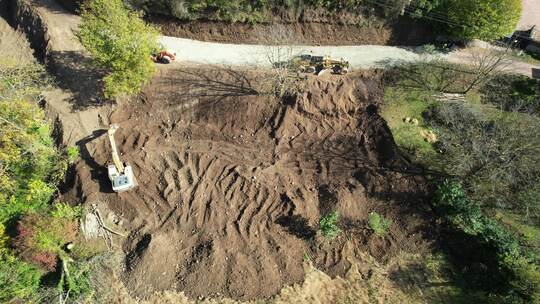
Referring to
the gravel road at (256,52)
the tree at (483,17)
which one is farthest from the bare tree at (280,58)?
the tree at (483,17)

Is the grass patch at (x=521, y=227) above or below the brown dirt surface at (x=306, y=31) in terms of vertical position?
below

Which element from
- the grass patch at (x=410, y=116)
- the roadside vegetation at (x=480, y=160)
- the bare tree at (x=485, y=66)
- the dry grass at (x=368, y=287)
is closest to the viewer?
the dry grass at (x=368, y=287)

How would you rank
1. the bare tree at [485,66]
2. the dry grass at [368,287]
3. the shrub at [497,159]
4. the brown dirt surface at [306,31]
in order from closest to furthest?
the dry grass at [368,287]
the shrub at [497,159]
the bare tree at [485,66]
the brown dirt surface at [306,31]

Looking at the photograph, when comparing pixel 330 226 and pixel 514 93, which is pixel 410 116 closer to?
pixel 514 93

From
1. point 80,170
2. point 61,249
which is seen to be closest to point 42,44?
point 80,170

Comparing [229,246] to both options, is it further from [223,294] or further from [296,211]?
[296,211]

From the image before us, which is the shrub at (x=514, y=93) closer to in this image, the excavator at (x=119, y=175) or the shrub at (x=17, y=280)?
the excavator at (x=119, y=175)

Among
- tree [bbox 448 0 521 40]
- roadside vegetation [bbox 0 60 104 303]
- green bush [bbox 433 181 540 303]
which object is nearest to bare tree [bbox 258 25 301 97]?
green bush [bbox 433 181 540 303]
